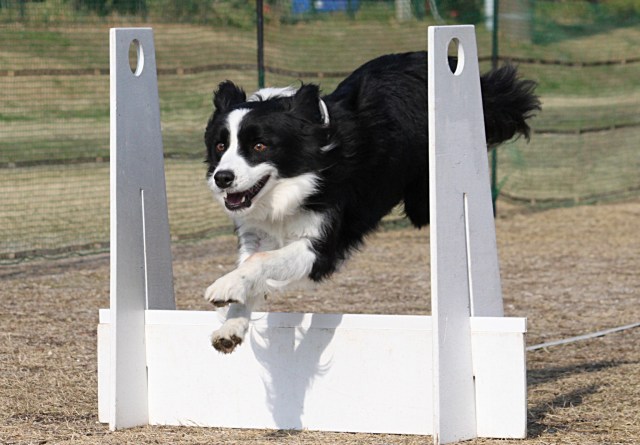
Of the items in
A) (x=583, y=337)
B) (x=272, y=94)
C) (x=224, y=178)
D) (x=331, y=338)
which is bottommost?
(x=583, y=337)

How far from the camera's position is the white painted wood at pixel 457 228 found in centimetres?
418

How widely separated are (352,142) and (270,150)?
385 mm

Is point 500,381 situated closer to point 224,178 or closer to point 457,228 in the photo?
point 457,228

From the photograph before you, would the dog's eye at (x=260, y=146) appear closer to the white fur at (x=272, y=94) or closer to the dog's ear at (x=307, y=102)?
the dog's ear at (x=307, y=102)

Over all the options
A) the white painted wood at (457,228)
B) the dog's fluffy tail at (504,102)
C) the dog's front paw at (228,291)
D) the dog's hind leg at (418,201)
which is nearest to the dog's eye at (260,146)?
the dog's front paw at (228,291)

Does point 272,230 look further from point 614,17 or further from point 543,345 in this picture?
point 614,17

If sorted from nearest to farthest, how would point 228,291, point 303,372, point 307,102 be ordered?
point 228,291
point 307,102
point 303,372

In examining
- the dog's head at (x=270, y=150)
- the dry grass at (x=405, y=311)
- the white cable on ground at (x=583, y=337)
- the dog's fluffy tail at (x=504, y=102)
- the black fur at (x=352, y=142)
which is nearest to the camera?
the dog's head at (x=270, y=150)

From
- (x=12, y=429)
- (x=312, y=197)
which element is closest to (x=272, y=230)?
(x=312, y=197)

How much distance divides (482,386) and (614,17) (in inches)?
468

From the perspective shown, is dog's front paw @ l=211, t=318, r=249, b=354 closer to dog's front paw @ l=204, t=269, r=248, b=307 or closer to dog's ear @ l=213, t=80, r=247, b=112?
dog's front paw @ l=204, t=269, r=248, b=307

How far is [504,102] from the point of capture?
18.0 feet

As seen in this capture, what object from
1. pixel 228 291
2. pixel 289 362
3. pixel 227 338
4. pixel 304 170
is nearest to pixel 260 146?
pixel 304 170

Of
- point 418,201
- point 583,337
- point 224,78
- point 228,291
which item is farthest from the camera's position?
point 224,78
